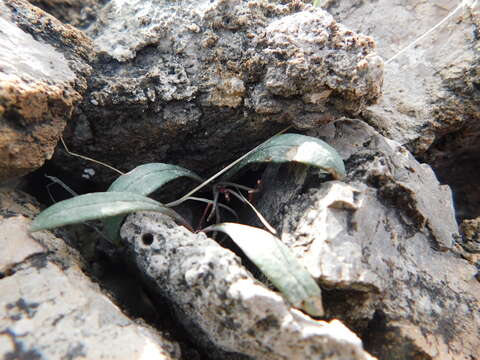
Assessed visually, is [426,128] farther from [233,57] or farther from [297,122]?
[233,57]

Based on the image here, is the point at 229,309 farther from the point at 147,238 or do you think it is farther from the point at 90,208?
the point at 90,208

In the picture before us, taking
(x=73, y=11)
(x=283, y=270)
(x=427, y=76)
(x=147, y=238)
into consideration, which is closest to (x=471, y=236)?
(x=427, y=76)

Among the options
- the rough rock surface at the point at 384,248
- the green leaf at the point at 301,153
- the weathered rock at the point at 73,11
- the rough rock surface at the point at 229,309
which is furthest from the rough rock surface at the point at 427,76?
the weathered rock at the point at 73,11

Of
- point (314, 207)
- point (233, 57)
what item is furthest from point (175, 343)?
point (233, 57)

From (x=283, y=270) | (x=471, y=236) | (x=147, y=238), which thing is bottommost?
(x=147, y=238)

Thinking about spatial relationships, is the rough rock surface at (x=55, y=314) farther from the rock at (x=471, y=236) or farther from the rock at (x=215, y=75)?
the rock at (x=471, y=236)
